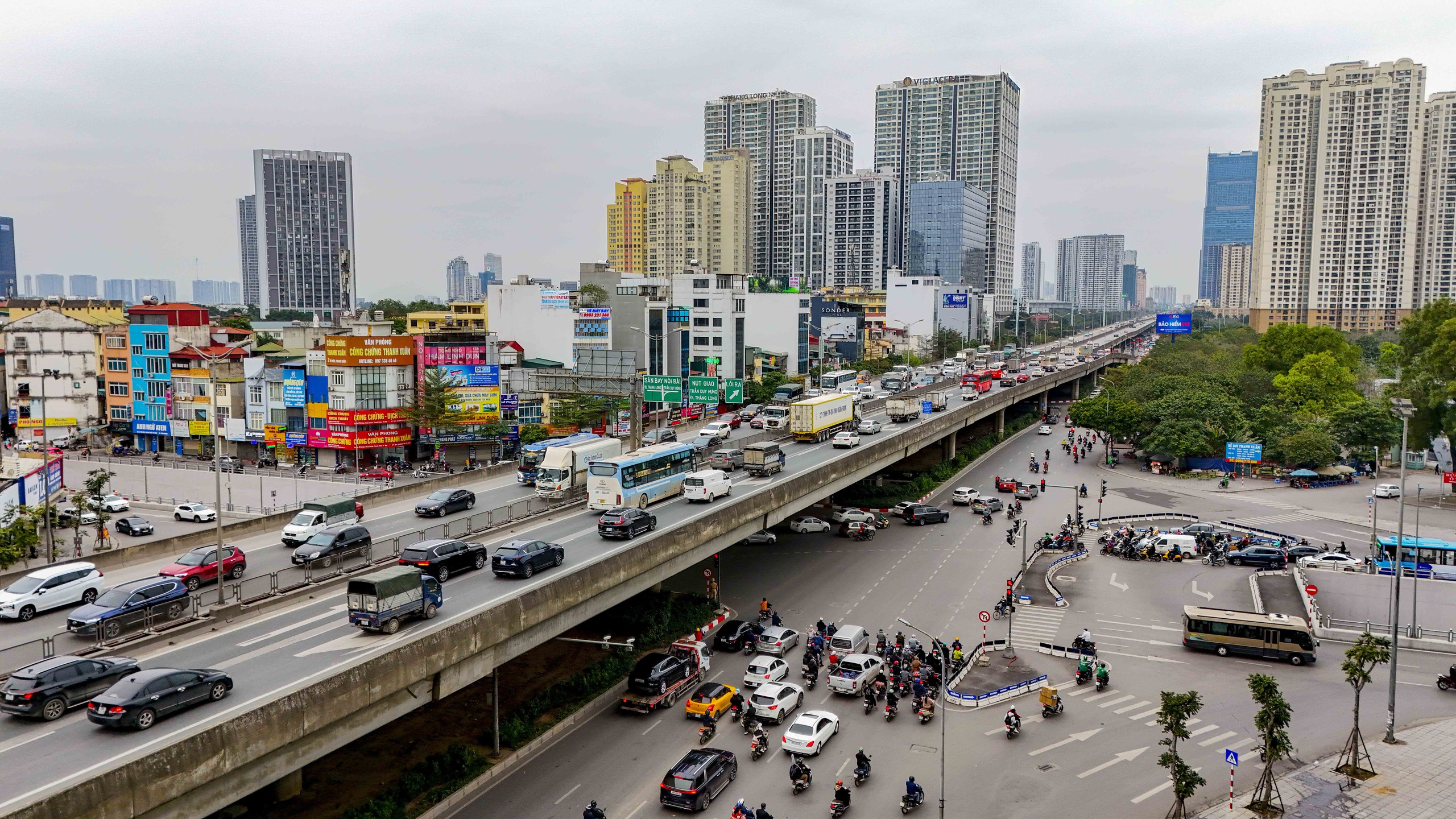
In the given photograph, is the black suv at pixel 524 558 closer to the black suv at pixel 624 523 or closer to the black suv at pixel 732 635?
the black suv at pixel 624 523

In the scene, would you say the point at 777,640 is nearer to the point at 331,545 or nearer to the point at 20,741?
the point at 331,545

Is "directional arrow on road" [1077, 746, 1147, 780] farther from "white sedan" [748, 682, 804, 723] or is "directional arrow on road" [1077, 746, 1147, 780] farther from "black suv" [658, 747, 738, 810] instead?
"black suv" [658, 747, 738, 810]

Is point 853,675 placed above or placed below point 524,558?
below

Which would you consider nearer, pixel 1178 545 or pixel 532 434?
pixel 1178 545

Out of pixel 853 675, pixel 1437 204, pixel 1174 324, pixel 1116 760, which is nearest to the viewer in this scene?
pixel 1116 760

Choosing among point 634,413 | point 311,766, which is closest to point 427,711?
point 311,766

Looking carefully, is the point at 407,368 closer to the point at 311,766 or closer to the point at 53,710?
the point at 311,766

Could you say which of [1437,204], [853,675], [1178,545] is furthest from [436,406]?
[1437,204]

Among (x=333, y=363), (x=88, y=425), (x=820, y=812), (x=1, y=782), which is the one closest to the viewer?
(x=1, y=782)
